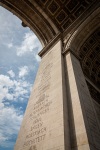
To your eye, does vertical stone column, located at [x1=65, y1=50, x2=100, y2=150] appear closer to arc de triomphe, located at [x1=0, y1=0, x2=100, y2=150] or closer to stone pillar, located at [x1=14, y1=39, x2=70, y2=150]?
arc de triomphe, located at [x1=0, y1=0, x2=100, y2=150]

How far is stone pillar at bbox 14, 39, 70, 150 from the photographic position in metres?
3.45

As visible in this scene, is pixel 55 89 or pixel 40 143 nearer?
pixel 40 143

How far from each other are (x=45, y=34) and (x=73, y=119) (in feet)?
24.7

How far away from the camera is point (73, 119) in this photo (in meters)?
3.84

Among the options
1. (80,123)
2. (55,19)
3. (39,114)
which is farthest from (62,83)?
(55,19)

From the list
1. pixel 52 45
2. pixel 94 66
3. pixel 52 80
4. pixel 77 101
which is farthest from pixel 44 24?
pixel 77 101

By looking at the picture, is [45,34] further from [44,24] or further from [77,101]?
[77,101]

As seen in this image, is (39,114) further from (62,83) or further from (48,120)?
(62,83)

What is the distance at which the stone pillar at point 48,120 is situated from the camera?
345 cm

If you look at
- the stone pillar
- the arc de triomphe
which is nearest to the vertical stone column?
the arc de triomphe

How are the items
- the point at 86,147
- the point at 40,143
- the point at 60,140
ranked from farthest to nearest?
the point at 40,143 → the point at 60,140 → the point at 86,147

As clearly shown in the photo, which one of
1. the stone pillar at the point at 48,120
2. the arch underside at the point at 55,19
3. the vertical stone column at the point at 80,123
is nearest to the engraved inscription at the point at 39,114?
the stone pillar at the point at 48,120

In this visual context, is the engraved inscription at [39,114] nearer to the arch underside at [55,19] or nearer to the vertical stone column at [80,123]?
the vertical stone column at [80,123]

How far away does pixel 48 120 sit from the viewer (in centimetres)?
410
